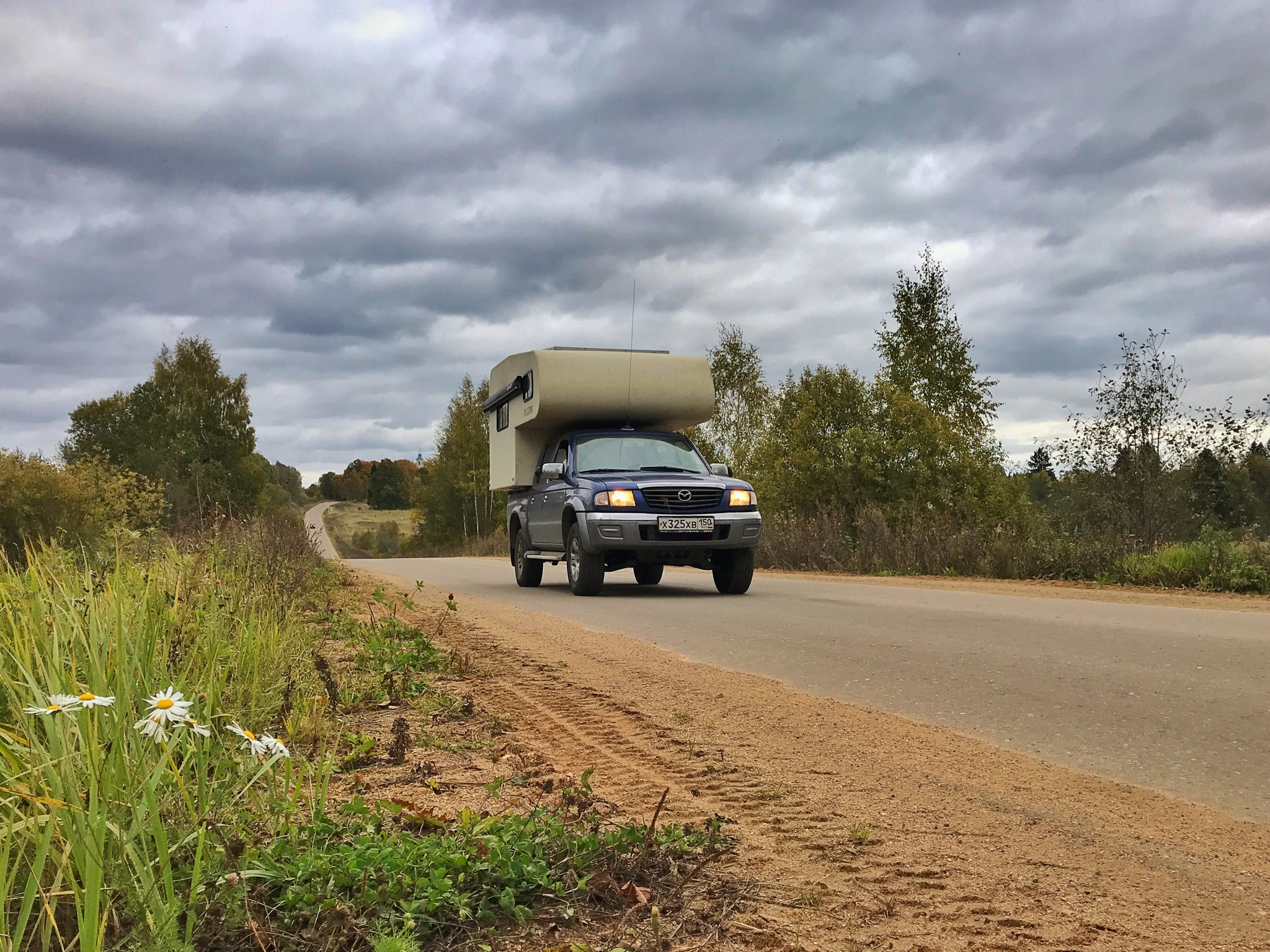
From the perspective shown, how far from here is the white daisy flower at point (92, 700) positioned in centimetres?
237

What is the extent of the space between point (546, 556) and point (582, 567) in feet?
6.58

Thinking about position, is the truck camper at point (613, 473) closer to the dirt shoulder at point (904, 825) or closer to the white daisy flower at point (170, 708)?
the dirt shoulder at point (904, 825)

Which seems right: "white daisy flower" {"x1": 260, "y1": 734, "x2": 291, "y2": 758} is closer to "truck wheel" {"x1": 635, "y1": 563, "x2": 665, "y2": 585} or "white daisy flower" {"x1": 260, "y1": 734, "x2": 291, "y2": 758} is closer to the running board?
the running board

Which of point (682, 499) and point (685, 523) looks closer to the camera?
point (685, 523)

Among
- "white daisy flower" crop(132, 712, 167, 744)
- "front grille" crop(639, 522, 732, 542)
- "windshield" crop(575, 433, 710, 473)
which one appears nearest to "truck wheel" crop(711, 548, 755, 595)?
"front grille" crop(639, 522, 732, 542)

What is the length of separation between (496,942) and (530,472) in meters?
13.7

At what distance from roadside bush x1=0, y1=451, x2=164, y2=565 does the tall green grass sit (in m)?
9.28

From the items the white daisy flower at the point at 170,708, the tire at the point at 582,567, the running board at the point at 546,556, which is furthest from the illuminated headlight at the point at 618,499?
the white daisy flower at the point at 170,708

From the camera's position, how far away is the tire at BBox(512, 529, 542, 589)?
619 inches

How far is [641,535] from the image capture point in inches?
495

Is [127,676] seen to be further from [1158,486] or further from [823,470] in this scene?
[823,470]

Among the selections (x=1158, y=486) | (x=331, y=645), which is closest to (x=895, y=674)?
(x=331, y=645)

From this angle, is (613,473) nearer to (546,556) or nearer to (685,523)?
(685,523)

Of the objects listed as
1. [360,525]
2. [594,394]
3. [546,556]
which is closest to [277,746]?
[594,394]
